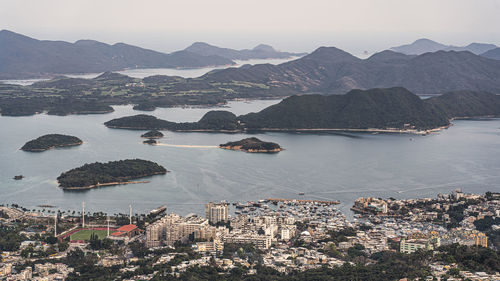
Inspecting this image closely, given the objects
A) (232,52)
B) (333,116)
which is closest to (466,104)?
(333,116)

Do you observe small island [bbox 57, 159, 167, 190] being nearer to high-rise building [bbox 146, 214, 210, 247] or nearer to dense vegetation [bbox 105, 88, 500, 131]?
high-rise building [bbox 146, 214, 210, 247]

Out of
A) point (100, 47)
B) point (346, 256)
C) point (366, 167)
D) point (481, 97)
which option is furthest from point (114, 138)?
point (100, 47)

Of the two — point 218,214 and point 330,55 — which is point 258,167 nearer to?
point 218,214

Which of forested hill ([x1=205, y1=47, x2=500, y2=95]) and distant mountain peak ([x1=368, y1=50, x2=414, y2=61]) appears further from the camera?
distant mountain peak ([x1=368, y1=50, x2=414, y2=61])

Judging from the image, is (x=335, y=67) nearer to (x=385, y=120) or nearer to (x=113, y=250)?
(x=385, y=120)

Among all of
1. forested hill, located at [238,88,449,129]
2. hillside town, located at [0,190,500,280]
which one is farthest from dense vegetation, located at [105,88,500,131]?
hillside town, located at [0,190,500,280]
